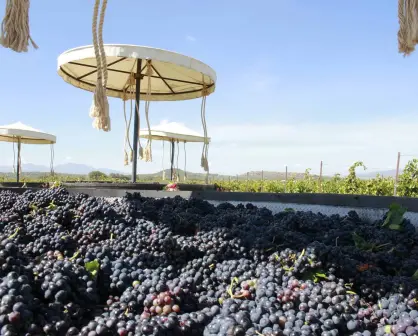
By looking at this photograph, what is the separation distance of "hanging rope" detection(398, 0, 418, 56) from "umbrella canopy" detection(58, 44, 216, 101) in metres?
2.82

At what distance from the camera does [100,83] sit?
2.17 meters

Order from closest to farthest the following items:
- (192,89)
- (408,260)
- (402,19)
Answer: (408,260), (402,19), (192,89)

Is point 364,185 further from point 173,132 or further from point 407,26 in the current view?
point 407,26

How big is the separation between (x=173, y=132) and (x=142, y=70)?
627 centimetres

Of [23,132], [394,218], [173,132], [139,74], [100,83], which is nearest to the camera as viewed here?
[394,218]

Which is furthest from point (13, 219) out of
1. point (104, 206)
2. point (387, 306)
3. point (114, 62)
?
point (114, 62)

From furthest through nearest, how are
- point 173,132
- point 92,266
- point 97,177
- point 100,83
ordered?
point 97,177 → point 173,132 → point 100,83 → point 92,266

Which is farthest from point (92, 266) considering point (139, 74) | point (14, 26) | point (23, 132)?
point (23, 132)

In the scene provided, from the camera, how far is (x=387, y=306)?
37.1 inches

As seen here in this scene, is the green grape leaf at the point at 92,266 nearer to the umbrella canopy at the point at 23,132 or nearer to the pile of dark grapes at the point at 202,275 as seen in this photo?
the pile of dark grapes at the point at 202,275

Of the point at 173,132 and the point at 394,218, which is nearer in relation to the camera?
the point at 394,218

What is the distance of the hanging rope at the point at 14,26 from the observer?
1709 millimetres

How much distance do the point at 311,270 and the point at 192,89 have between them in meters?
5.04

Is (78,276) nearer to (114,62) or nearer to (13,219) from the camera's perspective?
(13,219)
